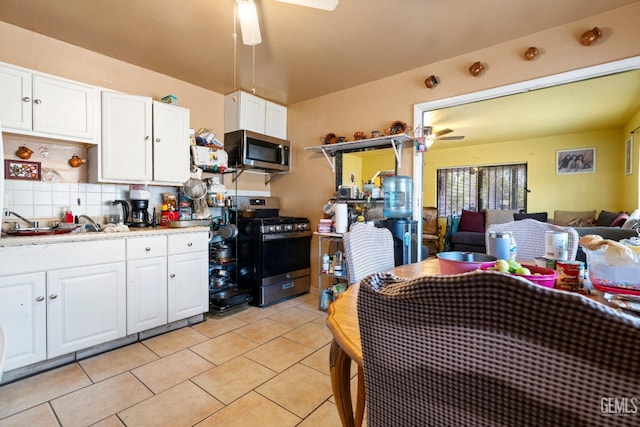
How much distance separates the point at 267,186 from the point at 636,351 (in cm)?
396

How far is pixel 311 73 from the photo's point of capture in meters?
3.00

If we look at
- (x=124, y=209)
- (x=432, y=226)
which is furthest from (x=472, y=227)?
(x=124, y=209)

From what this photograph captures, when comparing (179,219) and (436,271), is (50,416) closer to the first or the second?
(179,219)

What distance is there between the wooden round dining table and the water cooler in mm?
1359

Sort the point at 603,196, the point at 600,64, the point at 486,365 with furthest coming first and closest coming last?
the point at 603,196, the point at 600,64, the point at 486,365

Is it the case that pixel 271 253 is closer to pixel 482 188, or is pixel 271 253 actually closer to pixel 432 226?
pixel 432 226

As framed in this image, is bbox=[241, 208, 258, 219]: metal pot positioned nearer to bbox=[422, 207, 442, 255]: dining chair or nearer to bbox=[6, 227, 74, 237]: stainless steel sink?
bbox=[6, 227, 74, 237]: stainless steel sink

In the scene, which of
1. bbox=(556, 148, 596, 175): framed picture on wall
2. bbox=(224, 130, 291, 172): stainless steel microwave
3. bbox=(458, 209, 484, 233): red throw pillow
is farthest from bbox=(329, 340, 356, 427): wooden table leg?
bbox=(556, 148, 596, 175): framed picture on wall

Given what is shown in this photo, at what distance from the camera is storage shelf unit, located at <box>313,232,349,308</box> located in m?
3.11

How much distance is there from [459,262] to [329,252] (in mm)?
2445

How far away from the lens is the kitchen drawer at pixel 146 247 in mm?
2291

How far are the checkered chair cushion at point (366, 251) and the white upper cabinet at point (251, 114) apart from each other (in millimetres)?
2417

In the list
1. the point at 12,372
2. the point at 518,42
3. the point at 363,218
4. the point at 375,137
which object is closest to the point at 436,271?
the point at 363,218

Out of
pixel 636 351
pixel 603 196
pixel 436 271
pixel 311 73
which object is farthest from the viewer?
pixel 603 196
